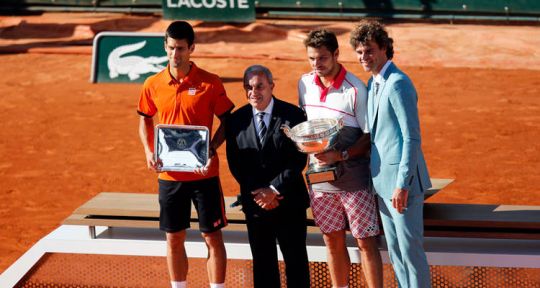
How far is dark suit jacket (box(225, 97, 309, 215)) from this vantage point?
5.79 metres

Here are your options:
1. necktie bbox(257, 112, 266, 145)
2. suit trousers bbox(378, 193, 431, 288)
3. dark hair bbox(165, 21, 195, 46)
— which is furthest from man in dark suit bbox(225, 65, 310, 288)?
suit trousers bbox(378, 193, 431, 288)

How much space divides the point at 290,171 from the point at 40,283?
2193 mm

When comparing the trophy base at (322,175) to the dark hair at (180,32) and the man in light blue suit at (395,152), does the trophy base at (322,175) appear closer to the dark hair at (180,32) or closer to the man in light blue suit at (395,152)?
the man in light blue suit at (395,152)

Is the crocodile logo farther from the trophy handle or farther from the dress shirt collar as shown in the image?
the dress shirt collar

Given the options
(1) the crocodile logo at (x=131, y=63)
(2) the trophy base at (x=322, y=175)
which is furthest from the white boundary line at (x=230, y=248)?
(1) the crocodile logo at (x=131, y=63)

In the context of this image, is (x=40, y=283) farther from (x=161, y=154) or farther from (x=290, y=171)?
(x=290, y=171)

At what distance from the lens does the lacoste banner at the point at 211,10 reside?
1861 cm

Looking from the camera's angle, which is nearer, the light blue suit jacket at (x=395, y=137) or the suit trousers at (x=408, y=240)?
the light blue suit jacket at (x=395, y=137)

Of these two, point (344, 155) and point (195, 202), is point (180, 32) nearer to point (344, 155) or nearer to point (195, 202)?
point (195, 202)

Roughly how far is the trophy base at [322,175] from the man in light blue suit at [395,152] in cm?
22

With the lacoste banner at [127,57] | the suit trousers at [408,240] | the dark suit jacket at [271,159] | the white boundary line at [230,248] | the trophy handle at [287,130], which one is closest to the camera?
the suit trousers at [408,240]

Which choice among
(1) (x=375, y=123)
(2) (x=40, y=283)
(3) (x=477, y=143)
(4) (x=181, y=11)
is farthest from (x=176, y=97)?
(4) (x=181, y=11)

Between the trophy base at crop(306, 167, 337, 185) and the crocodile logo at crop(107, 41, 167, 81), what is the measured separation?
387 inches

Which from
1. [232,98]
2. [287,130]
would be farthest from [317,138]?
[232,98]
